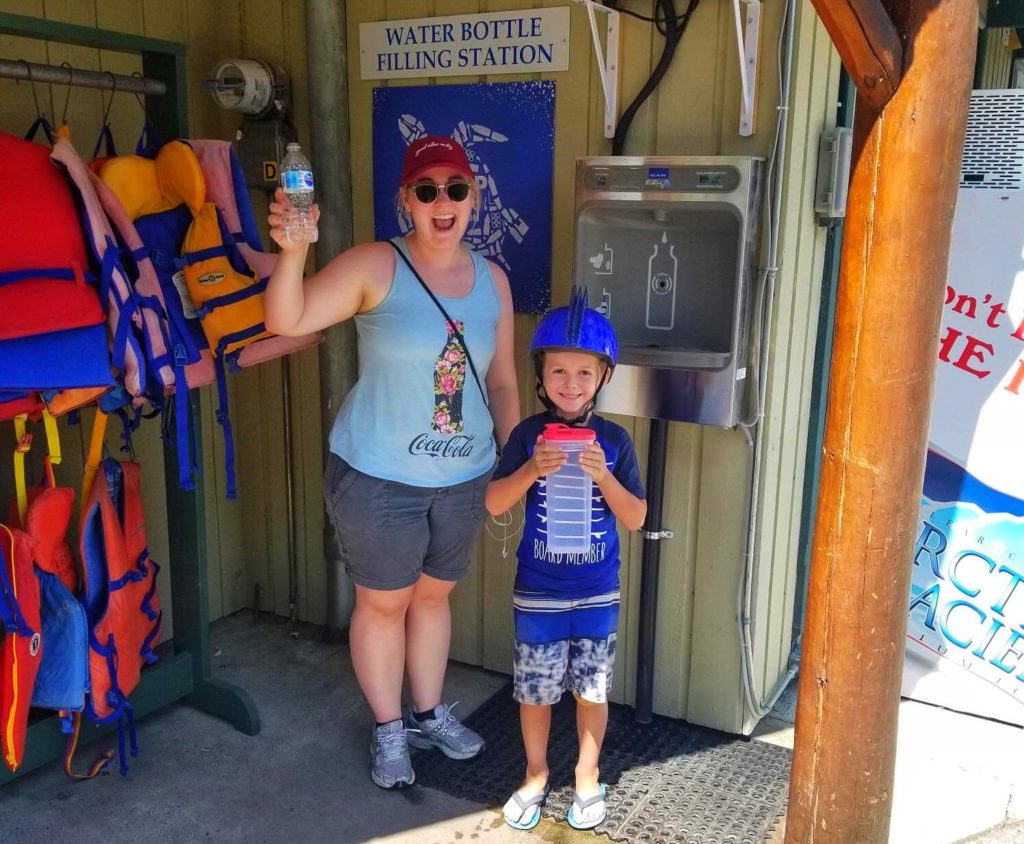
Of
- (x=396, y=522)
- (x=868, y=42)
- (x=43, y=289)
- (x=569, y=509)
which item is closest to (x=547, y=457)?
(x=569, y=509)

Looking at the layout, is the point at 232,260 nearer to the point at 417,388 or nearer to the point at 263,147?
the point at 417,388

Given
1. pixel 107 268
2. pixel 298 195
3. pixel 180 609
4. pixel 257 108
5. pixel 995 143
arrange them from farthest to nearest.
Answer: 1. pixel 257 108
2. pixel 180 609
3. pixel 995 143
4. pixel 107 268
5. pixel 298 195

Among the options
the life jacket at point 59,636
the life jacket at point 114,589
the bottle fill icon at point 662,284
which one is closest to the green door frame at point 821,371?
the bottle fill icon at point 662,284

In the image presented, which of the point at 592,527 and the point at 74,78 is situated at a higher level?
the point at 74,78

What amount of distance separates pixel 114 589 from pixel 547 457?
1413mm

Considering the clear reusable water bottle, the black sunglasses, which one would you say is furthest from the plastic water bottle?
the clear reusable water bottle

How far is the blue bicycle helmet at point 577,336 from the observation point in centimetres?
248

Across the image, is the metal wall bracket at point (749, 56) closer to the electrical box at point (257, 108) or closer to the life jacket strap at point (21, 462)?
the electrical box at point (257, 108)

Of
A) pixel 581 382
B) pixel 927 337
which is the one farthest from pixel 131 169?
pixel 927 337

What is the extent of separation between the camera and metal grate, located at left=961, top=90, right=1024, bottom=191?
126 inches

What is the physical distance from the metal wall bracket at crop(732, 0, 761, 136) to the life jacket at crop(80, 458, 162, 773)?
211 cm

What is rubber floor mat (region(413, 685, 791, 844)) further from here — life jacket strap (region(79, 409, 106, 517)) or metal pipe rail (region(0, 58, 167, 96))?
metal pipe rail (region(0, 58, 167, 96))

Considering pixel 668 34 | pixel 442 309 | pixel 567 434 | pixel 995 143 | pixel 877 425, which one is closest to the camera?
pixel 877 425

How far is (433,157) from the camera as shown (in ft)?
8.61
